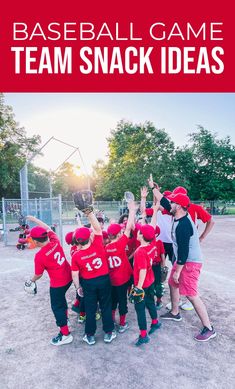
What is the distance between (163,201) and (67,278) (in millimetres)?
2104

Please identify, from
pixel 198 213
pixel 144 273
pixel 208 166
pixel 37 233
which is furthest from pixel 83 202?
pixel 208 166

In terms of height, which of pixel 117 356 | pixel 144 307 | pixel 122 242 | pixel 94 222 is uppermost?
pixel 94 222

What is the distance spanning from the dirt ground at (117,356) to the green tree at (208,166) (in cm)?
3191

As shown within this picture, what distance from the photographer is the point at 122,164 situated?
32.8 m

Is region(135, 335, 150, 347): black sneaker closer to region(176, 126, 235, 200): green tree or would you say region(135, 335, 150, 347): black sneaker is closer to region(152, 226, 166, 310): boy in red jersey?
region(152, 226, 166, 310): boy in red jersey

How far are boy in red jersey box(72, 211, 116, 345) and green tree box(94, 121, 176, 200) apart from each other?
27.2 metres

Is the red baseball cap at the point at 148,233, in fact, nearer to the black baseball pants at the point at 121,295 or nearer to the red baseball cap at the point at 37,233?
the black baseball pants at the point at 121,295

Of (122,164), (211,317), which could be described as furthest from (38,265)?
(122,164)

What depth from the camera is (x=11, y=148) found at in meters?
33.6

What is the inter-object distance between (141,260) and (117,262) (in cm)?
52

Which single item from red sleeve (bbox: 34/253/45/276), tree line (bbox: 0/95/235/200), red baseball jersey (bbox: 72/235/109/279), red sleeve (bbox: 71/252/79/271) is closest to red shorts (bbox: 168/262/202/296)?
red baseball jersey (bbox: 72/235/109/279)

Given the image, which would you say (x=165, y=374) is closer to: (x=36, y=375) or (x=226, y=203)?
(x=36, y=375)

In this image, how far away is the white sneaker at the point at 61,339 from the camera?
12.5ft

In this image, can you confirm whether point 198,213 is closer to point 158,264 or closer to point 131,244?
point 158,264
